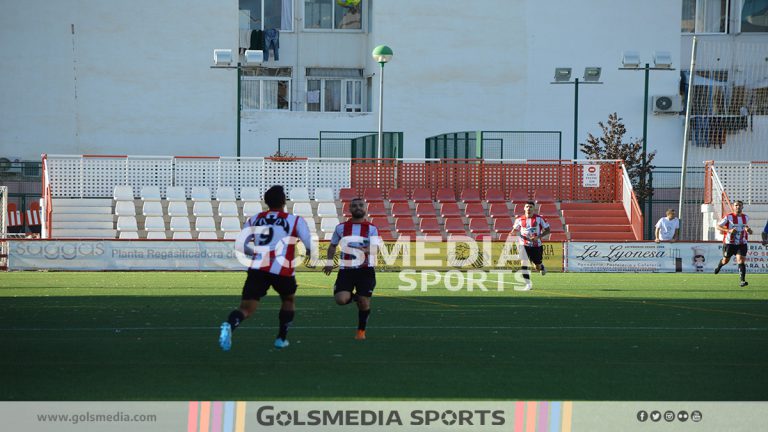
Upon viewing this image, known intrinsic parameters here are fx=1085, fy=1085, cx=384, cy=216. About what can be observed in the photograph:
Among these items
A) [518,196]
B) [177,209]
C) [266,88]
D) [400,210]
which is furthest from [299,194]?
[266,88]

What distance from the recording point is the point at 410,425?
7906 mm

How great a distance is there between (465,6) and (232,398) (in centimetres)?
3744

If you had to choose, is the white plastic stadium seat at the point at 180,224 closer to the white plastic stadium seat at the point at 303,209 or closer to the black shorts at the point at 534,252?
the white plastic stadium seat at the point at 303,209

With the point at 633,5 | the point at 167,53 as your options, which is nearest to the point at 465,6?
the point at 633,5

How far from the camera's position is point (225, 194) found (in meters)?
36.7

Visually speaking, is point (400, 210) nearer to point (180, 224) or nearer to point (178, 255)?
point (180, 224)

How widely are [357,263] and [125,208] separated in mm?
23253

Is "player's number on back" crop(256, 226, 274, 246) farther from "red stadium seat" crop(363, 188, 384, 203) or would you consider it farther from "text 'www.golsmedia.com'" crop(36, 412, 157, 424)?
"red stadium seat" crop(363, 188, 384, 203)

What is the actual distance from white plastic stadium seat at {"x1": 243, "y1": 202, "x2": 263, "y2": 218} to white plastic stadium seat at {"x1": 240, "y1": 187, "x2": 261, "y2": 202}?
1.36ft

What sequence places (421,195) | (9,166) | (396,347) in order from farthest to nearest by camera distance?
(9,166) → (421,195) → (396,347)

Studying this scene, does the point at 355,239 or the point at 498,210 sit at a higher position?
the point at 355,239

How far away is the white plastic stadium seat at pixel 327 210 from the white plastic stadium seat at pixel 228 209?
270 centimetres

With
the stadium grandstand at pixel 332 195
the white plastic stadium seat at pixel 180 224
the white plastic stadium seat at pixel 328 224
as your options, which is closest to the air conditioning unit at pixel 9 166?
the stadium grandstand at pixel 332 195

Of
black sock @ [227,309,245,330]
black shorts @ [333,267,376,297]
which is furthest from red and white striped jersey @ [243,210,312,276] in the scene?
black shorts @ [333,267,376,297]
